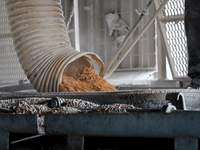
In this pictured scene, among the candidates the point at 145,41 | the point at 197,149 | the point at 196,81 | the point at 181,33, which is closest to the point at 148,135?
Result: the point at 197,149

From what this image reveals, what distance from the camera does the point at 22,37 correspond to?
7.11 feet

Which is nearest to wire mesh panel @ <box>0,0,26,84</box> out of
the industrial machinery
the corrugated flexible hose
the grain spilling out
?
the corrugated flexible hose

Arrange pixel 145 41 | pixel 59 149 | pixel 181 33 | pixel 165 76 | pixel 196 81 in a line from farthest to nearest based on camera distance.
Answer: pixel 145 41, pixel 165 76, pixel 181 33, pixel 196 81, pixel 59 149

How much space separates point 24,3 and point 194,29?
5.03 ft

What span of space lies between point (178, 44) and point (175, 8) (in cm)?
56

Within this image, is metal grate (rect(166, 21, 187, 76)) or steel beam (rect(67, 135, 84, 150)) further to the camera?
metal grate (rect(166, 21, 187, 76))

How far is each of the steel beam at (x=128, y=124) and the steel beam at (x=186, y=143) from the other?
0.6 inches

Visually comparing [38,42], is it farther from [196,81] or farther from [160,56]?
[160,56]

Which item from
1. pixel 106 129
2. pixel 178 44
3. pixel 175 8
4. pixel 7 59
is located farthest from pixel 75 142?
pixel 7 59

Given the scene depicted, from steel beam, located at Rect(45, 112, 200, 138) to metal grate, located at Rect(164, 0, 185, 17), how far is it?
3251mm

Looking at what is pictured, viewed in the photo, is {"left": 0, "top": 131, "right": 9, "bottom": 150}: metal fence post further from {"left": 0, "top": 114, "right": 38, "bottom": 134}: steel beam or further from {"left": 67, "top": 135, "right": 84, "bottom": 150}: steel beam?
A: {"left": 67, "top": 135, "right": 84, "bottom": 150}: steel beam

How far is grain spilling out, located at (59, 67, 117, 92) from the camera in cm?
205

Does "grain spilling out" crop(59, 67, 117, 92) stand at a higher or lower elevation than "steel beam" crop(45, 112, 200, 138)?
higher

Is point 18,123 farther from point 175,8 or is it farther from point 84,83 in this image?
point 175,8
